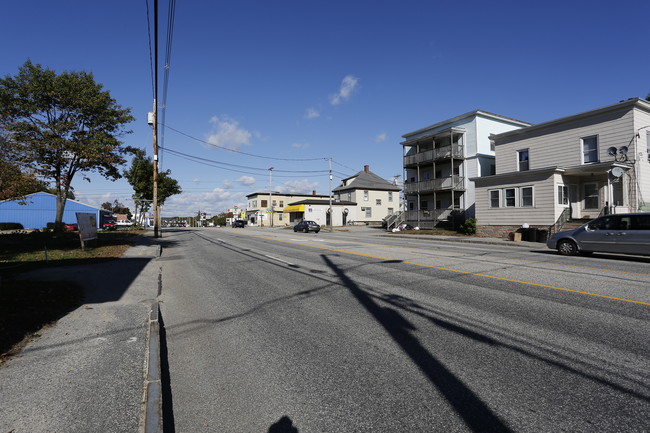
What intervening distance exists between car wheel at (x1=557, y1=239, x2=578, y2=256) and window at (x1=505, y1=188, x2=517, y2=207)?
439 inches

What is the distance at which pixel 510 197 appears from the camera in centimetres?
2492

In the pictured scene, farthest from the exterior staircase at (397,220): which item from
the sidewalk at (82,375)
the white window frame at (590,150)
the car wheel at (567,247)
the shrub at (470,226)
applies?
the sidewalk at (82,375)

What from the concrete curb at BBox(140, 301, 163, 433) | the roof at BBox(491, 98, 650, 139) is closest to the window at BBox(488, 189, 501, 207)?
the roof at BBox(491, 98, 650, 139)

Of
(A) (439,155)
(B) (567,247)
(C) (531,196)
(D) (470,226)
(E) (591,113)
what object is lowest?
(B) (567,247)

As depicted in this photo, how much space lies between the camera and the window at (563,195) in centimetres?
2231

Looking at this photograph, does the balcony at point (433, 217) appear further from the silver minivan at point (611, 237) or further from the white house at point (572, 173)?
the silver minivan at point (611, 237)

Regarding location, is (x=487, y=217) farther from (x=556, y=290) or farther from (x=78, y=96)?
(x=78, y=96)

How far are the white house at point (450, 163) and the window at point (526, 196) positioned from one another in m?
7.53

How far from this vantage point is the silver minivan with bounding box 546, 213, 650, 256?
1177cm

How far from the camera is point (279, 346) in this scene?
4535mm

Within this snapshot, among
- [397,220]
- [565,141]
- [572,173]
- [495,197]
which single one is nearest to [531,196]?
[572,173]

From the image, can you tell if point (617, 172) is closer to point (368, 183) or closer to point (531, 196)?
point (531, 196)

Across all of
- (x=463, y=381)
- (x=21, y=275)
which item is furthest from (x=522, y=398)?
(x=21, y=275)

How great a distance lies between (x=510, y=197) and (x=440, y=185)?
9196mm
